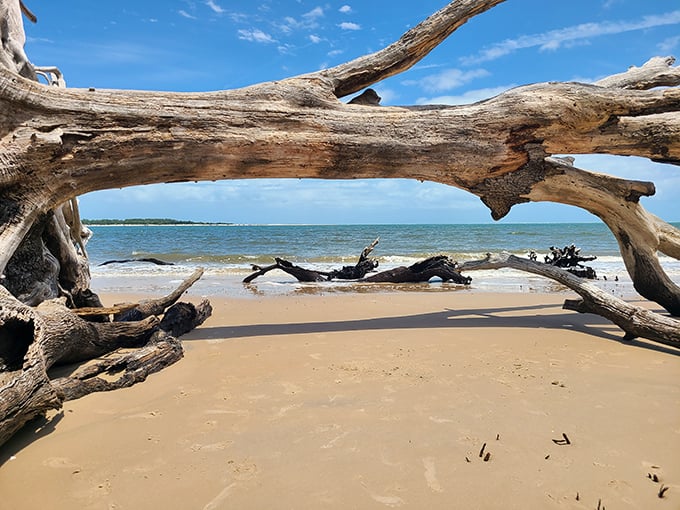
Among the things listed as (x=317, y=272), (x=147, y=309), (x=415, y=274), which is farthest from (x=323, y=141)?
(x=317, y=272)

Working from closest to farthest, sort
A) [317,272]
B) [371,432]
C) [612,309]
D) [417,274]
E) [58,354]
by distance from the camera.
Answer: [371,432] → [58,354] → [612,309] → [417,274] → [317,272]

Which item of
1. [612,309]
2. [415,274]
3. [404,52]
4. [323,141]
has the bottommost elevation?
[415,274]

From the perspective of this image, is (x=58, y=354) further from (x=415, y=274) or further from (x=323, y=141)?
(x=415, y=274)

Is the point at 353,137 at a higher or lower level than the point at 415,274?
higher

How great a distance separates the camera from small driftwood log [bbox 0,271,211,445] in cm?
236

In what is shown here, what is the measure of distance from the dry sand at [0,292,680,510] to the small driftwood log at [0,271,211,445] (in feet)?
0.47

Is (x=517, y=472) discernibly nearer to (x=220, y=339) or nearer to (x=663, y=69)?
(x=220, y=339)

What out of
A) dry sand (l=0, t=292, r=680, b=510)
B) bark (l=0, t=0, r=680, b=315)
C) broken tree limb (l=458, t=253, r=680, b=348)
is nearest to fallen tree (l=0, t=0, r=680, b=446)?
bark (l=0, t=0, r=680, b=315)

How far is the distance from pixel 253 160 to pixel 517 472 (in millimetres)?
3432

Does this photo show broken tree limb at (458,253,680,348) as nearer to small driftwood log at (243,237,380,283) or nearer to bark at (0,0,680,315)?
bark at (0,0,680,315)

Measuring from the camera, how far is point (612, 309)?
4758 mm

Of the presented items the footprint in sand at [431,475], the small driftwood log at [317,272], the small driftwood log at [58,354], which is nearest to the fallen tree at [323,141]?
the small driftwood log at [58,354]

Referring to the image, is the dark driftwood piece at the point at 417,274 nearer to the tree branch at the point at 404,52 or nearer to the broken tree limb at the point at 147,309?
the broken tree limb at the point at 147,309

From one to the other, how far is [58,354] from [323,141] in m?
2.87
